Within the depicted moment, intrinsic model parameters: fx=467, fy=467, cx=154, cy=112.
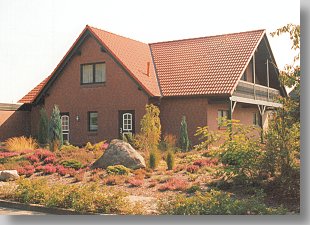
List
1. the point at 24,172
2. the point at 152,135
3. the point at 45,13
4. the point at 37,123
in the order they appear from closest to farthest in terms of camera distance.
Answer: the point at 45,13 → the point at 24,172 → the point at 152,135 → the point at 37,123

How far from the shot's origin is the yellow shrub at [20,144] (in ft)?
49.6

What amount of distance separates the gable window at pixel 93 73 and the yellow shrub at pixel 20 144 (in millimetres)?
3539

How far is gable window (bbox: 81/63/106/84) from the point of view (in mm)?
18203

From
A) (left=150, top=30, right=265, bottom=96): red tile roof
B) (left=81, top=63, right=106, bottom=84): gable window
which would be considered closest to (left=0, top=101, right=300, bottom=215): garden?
(left=150, top=30, right=265, bottom=96): red tile roof

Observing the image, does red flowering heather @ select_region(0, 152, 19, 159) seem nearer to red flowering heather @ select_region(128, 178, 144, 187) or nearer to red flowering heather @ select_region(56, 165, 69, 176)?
red flowering heather @ select_region(56, 165, 69, 176)

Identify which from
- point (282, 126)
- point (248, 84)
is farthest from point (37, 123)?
point (282, 126)

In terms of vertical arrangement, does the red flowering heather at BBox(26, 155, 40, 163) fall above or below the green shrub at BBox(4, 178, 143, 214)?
above

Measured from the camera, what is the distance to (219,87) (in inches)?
587

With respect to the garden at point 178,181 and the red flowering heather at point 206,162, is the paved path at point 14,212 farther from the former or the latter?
the red flowering heather at point 206,162

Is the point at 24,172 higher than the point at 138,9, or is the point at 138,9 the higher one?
the point at 138,9

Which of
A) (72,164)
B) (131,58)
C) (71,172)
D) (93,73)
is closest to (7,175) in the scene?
(71,172)

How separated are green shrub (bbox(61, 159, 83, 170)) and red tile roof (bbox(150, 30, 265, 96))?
421cm

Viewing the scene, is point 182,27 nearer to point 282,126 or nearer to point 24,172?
point 282,126

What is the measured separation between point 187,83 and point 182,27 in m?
5.82
